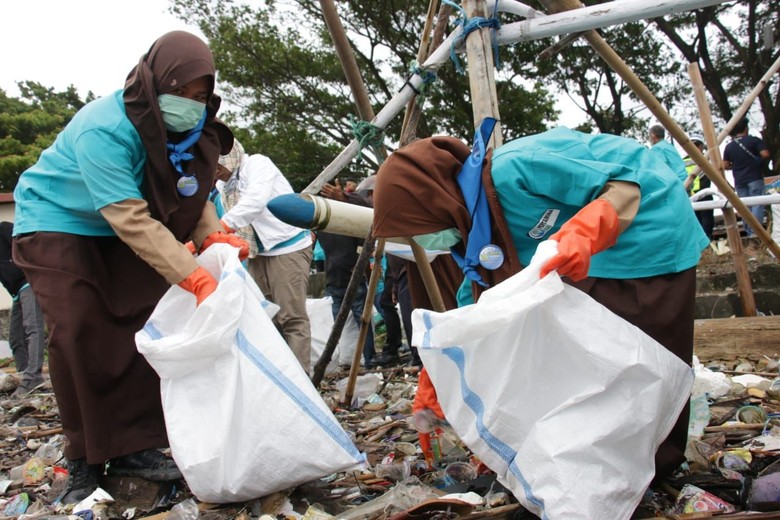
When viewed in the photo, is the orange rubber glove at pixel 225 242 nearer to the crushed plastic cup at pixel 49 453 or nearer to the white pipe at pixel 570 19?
the white pipe at pixel 570 19

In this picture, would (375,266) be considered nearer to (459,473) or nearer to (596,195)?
(459,473)

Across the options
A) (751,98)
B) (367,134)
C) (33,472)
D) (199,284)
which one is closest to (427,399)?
(199,284)

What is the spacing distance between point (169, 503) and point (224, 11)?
45.4 feet

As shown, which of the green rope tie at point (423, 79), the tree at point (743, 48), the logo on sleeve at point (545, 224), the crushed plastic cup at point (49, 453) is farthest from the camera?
the tree at point (743, 48)

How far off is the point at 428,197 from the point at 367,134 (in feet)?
3.75

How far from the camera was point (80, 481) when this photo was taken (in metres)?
2.53

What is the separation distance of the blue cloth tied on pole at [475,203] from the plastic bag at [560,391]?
29 cm

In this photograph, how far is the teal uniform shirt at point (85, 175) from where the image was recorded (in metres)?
2.42

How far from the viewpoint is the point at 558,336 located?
1781 millimetres

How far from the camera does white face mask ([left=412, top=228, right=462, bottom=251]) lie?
7.28 feet

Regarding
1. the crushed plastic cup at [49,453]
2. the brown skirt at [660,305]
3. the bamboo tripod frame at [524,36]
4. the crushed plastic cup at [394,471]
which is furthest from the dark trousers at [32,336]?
the brown skirt at [660,305]

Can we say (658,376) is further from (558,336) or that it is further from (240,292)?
(240,292)

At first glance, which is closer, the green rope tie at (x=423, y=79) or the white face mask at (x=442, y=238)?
the white face mask at (x=442, y=238)

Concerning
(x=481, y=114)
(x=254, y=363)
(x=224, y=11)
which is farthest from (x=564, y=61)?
(x=254, y=363)
